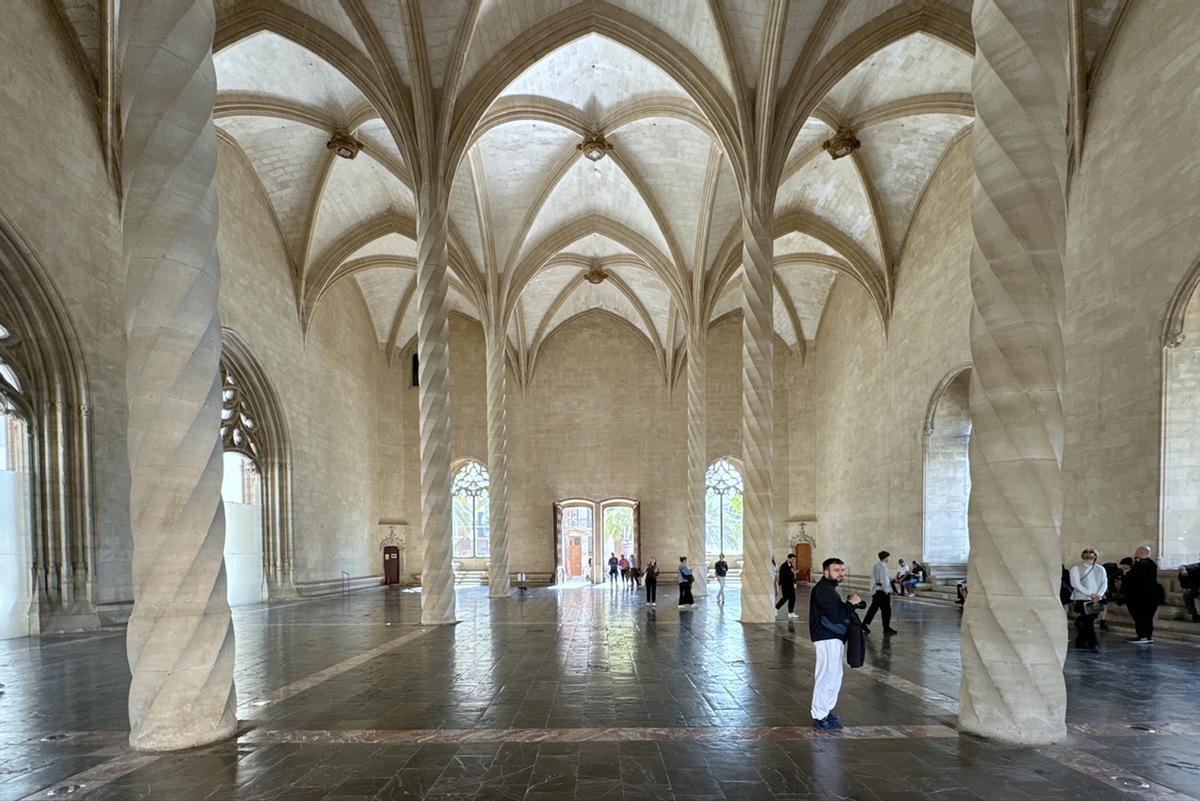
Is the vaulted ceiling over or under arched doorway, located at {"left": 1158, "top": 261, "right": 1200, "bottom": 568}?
over

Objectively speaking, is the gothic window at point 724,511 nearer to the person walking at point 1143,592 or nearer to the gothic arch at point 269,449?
the gothic arch at point 269,449

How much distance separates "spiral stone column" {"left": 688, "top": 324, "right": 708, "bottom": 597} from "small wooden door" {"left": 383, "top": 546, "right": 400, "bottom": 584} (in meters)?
13.7

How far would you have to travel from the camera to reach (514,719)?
5.91 meters

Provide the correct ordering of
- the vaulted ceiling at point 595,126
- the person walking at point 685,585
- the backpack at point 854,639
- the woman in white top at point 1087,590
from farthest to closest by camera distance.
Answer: the person walking at point 685,585 < the vaulted ceiling at point 595,126 < the woman in white top at point 1087,590 < the backpack at point 854,639

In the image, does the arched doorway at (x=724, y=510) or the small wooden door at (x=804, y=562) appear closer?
the small wooden door at (x=804, y=562)

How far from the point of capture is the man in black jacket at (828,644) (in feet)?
18.0

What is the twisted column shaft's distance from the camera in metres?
20.5

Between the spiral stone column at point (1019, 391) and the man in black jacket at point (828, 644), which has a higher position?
the spiral stone column at point (1019, 391)

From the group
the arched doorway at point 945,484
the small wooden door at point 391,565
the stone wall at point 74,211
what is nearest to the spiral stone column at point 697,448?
the arched doorway at point 945,484

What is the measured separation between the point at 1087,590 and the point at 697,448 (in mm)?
12393

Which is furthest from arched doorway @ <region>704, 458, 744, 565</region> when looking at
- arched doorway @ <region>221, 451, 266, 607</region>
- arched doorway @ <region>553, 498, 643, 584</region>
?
arched doorway @ <region>221, 451, 266, 607</region>

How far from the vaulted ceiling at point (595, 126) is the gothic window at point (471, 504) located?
26.5 feet

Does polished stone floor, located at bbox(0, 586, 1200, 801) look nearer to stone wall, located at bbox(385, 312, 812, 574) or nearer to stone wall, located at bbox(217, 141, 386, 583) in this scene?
stone wall, located at bbox(217, 141, 386, 583)

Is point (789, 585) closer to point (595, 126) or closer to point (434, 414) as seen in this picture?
point (434, 414)
